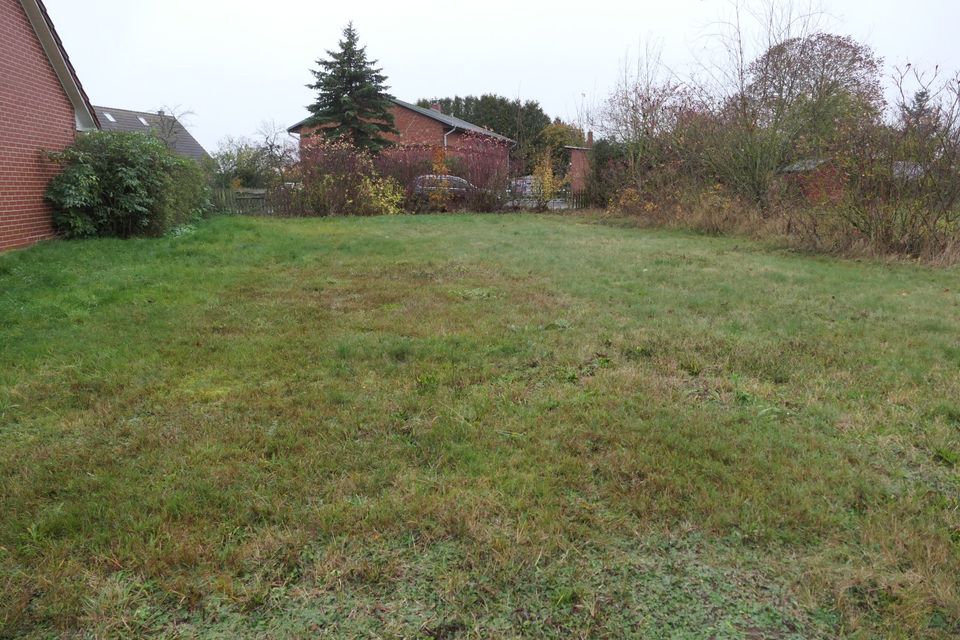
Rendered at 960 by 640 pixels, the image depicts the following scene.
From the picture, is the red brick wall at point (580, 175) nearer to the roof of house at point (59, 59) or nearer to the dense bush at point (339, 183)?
the dense bush at point (339, 183)

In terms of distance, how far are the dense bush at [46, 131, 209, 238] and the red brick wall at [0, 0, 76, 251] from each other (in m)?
0.29

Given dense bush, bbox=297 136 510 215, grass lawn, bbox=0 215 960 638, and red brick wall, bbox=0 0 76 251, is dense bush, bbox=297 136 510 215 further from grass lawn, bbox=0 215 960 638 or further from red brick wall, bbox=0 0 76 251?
grass lawn, bbox=0 215 960 638

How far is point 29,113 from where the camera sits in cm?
972

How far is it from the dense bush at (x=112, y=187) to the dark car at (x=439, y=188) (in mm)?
8813

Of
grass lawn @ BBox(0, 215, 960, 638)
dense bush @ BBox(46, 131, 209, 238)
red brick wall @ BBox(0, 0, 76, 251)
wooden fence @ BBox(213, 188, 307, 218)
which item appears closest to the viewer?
grass lawn @ BBox(0, 215, 960, 638)

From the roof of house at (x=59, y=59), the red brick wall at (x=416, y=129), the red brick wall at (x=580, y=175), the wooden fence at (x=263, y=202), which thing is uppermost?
the red brick wall at (x=416, y=129)

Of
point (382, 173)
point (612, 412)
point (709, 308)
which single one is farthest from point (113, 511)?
point (382, 173)

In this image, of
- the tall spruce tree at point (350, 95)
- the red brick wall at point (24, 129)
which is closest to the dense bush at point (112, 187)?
the red brick wall at point (24, 129)

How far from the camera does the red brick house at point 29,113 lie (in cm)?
888

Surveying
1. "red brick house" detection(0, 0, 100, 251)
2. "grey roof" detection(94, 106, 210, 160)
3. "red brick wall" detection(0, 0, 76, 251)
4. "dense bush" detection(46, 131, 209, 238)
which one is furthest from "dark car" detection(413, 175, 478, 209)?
"grey roof" detection(94, 106, 210, 160)

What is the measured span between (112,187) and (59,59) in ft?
9.11

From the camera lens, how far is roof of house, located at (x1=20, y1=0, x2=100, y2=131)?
9.95m

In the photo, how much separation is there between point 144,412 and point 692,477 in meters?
2.99

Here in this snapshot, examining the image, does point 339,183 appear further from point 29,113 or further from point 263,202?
point 29,113
